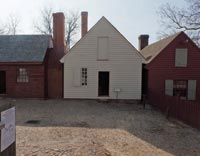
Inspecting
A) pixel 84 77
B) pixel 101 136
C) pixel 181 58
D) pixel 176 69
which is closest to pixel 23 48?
pixel 84 77

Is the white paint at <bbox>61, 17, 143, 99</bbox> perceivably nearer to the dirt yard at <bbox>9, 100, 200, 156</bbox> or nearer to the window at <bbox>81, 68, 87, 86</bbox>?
the window at <bbox>81, 68, 87, 86</bbox>

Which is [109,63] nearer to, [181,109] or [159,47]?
[159,47]

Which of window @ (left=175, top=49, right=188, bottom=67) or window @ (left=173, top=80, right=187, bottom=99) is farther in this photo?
window @ (left=173, top=80, right=187, bottom=99)

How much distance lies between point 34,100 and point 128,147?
11.8 m

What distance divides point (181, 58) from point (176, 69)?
3.06ft

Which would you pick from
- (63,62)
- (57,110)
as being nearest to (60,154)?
(57,110)

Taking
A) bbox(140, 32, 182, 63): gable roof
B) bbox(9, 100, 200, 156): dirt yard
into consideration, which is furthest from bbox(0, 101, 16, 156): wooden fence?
bbox(140, 32, 182, 63): gable roof

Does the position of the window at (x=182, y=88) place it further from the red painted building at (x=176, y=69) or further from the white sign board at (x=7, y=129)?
the white sign board at (x=7, y=129)

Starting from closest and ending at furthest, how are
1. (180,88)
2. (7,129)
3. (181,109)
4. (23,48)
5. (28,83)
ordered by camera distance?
(7,129) < (181,109) < (180,88) < (28,83) < (23,48)

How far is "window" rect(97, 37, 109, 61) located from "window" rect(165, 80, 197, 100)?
5.36m

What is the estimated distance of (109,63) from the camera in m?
16.4

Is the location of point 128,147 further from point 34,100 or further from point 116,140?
point 34,100

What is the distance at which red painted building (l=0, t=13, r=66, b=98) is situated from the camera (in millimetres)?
16844

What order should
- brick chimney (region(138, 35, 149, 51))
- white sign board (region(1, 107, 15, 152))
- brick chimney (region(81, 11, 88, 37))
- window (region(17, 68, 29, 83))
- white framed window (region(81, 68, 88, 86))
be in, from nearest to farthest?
1. white sign board (region(1, 107, 15, 152))
2. white framed window (region(81, 68, 88, 86))
3. window (region(17, 68, 29, 83))
4. brick chimney (region(81, 11, 88, 37))
5. brick chimney (region(138, 35, 149, 51))
